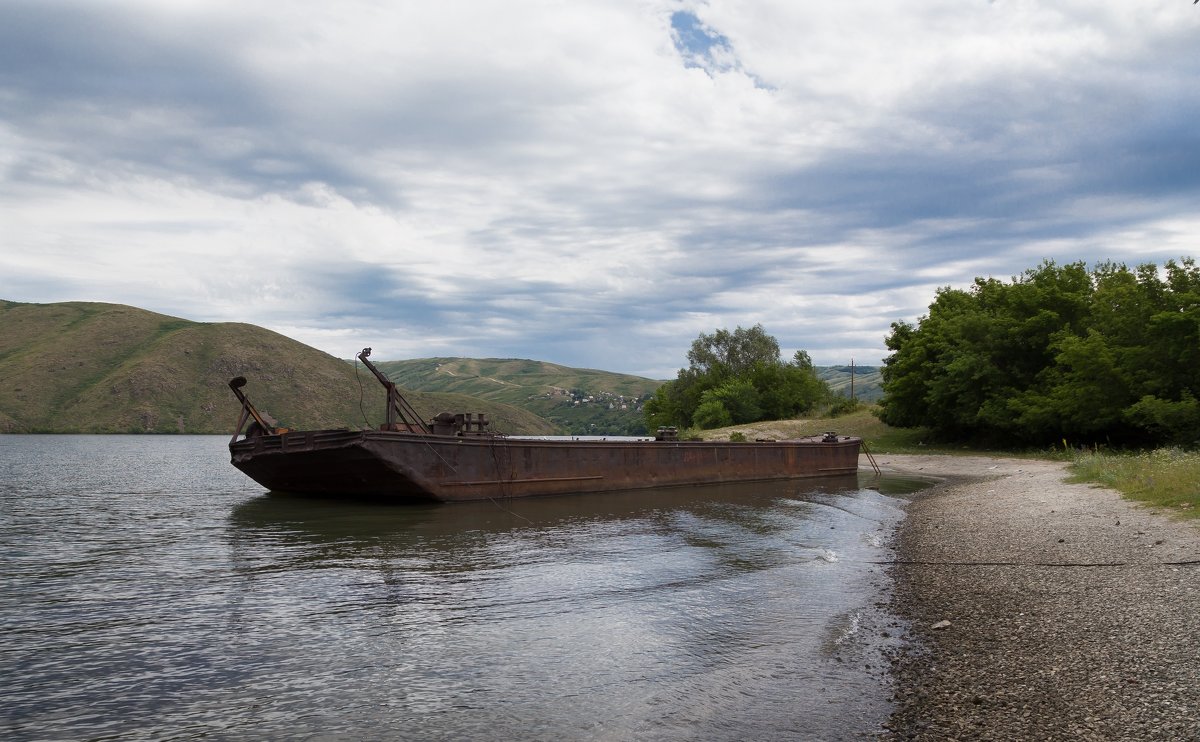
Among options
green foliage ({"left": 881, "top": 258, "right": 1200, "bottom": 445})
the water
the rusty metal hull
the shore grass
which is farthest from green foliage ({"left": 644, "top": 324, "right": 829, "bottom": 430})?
the water

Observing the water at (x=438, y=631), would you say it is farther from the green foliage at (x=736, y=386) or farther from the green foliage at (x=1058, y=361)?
the green foliage at (x=736, y=386)

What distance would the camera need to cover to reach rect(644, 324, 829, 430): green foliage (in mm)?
98438

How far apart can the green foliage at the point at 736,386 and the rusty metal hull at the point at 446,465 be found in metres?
60.1

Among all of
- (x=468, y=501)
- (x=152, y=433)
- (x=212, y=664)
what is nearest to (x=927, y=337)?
(x=468, y=501)

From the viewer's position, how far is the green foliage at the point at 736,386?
3875 inches

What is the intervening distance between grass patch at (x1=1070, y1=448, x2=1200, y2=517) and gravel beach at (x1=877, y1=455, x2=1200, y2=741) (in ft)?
2.85

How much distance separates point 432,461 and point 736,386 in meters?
76.1

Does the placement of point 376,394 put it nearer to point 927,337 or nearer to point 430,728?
point 927,337

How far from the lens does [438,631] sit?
36.1 feet

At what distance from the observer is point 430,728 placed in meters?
7.30

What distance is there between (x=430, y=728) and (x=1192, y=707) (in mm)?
6852

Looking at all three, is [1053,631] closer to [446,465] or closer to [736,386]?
[446,465]

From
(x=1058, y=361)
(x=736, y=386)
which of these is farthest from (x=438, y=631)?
(x=736, y=386)

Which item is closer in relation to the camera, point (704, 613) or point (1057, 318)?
point (704, 613)
